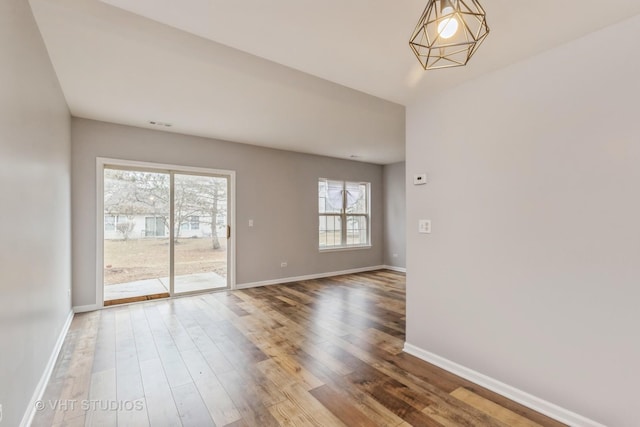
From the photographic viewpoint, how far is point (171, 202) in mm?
4660

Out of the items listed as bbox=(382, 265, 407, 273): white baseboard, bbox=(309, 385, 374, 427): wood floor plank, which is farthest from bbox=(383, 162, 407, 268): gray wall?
bbox=(309, 385, 374, 427): wood floor plank

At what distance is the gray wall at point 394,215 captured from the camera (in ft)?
22.9

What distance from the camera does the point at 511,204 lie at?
215 cm

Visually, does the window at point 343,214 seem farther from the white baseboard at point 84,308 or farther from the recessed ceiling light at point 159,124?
the white baseboard at point 84,308

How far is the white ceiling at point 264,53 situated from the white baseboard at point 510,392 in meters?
2.28

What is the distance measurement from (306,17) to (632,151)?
1960 millimetres

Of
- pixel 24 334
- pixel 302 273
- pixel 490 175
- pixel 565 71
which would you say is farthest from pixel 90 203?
pixel 565 71

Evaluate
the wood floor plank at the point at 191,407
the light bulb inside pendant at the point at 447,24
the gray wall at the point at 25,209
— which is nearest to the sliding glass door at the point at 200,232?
the gray wall at the point at 25,209

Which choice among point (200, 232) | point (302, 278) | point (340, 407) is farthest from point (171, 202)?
point (340, 407)

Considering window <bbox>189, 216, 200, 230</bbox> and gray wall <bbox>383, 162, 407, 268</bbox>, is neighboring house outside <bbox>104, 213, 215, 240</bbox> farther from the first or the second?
gray wall <bbox>383, 162, 407, 268</bbox>

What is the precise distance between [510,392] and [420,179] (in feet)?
5.66

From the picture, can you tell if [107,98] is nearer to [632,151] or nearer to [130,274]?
[130,274]

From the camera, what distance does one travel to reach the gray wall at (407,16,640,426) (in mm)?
1717

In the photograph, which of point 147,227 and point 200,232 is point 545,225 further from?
point 147,227
